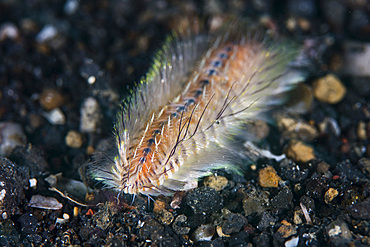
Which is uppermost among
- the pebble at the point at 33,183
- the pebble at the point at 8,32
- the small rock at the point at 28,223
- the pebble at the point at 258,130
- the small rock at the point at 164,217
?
the pebble at the point at 8,32

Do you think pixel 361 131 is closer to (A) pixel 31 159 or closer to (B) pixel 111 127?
(B) pixel 111 127

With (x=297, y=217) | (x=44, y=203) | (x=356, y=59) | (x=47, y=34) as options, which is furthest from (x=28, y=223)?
(x=356, y=59)

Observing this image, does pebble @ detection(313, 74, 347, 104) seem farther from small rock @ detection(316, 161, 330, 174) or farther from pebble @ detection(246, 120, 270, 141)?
small rock @ detection(316, 161, 330, 174)

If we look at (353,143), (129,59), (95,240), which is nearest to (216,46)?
(129,59)

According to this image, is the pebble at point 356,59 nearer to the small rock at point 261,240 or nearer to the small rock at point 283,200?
the small rock at point 283,200

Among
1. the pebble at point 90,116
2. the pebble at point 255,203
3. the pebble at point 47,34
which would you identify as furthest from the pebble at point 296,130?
the pebble at point 47,34

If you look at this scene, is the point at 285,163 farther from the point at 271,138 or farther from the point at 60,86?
the point at 60,86

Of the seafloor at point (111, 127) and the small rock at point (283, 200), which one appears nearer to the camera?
the seafloor at point (111, 127)
